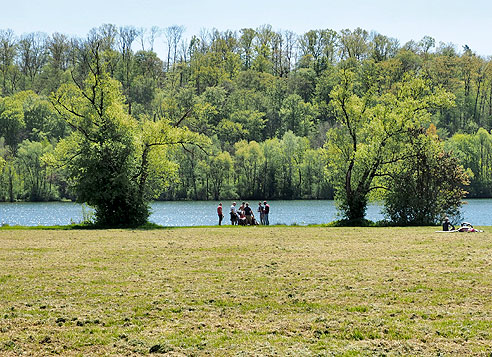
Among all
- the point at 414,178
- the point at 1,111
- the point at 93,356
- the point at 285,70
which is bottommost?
the point at 93,356

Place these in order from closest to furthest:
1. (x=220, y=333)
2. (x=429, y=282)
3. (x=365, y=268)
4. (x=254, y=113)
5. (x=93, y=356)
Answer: (x=93, y=356)
(x=220, y=333)
(x=429, y=282)
(x=365, y=268)
(x=254, y=113)

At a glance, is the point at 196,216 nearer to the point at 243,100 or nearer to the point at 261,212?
the point at 261,212

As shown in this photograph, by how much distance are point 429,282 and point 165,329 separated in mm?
7569

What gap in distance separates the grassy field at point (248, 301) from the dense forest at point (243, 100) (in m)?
67.6

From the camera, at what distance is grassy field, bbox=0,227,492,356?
1038cm

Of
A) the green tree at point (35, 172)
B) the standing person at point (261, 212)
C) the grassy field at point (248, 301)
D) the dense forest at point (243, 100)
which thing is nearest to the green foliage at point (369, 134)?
the standing person at point (261, 212)

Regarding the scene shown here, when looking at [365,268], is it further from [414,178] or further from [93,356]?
[414,178]

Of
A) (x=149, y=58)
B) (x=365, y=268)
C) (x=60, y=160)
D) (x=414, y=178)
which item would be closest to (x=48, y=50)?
(x=149, y=58)

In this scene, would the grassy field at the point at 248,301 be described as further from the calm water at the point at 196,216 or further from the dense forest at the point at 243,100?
the dense forest at the point at 243,100

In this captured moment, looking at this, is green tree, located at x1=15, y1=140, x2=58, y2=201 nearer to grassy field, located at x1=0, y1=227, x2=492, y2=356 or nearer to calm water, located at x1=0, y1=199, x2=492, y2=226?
calm water, located at x1=0, y1=199, x2=492, y2=226

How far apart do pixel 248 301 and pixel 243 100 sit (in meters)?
116

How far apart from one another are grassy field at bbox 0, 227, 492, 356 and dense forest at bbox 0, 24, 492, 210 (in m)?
67.6

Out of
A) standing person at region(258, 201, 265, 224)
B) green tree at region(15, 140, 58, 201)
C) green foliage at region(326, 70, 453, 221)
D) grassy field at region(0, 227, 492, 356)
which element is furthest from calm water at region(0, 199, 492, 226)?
grassy field at region(0, 227, 492, 356)

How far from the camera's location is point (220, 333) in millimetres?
11070
